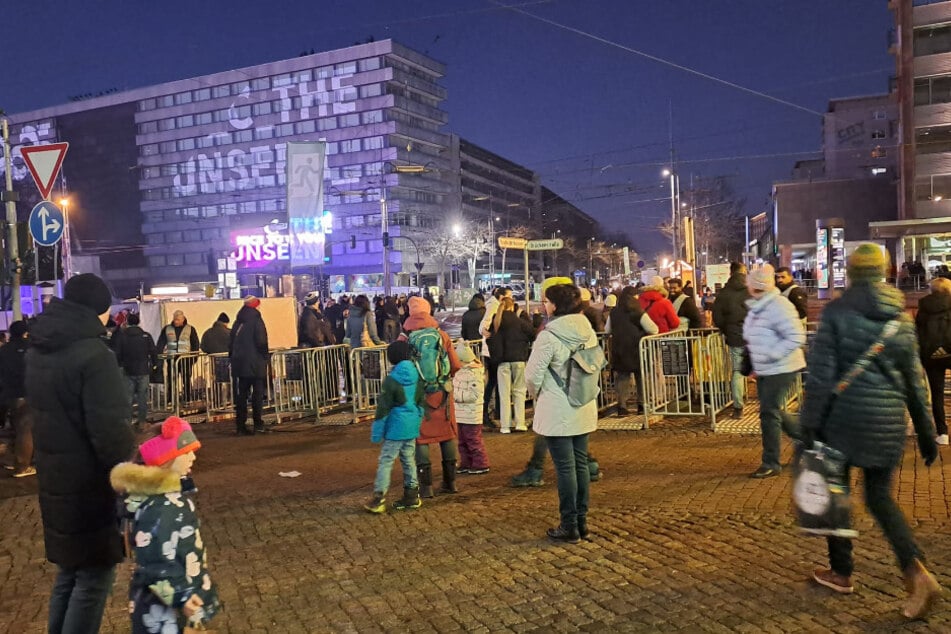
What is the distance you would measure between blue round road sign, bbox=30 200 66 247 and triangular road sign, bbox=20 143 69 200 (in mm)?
341

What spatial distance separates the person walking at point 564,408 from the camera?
5.58m

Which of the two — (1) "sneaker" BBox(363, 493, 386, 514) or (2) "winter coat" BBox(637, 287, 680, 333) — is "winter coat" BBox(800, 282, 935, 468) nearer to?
(1) "sneaker" BBox(363, 493, 386, 514)

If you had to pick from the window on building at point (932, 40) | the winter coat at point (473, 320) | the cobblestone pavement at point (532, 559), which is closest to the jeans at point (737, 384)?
the cobblestone pavement at point (532, 559)

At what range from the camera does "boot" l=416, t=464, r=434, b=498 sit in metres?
7.27

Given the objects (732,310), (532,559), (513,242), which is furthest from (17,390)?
(513,242)

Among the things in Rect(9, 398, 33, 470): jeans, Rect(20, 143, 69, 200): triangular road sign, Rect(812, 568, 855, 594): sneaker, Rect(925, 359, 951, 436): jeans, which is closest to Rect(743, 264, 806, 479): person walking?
Rect(812, 568, 855, 594): sneaker

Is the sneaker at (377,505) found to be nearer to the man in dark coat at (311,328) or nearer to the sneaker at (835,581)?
the sneaker at (835,581)

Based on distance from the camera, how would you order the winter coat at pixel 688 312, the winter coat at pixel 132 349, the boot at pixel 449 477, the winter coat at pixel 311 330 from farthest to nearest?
the winter coat at pixel 311 330
the winter coat at pixel 132 349
the winter coat at pixel 688 312
the boot at pixel 449 477

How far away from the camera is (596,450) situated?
920 centimetres

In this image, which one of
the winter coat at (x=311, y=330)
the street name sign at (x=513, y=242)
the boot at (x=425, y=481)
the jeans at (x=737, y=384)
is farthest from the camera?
the street name sign at (x=513, y=242)

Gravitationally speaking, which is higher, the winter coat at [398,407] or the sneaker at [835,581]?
the winter coat at [398,407]

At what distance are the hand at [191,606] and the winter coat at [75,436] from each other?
487 millimetres

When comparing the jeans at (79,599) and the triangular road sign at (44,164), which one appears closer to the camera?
the jeans at (79,599)

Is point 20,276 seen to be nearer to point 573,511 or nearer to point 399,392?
point 399,392
